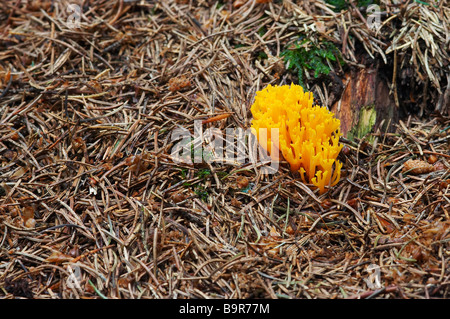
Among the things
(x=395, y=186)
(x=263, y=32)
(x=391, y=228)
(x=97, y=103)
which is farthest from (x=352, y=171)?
(x=97, y=103)

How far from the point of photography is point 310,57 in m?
3.76

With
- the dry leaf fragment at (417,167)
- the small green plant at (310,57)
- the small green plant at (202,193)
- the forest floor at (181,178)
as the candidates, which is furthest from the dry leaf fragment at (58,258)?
the dry leaf fragment at (417,167)

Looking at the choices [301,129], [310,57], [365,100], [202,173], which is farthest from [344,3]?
[202,173]

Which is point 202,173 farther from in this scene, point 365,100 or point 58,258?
point 365,100

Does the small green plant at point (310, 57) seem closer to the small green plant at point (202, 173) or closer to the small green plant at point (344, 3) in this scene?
the small green plant at point (344, 3)

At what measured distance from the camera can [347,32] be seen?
383cm

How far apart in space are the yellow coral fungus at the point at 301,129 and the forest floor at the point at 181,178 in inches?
7.0

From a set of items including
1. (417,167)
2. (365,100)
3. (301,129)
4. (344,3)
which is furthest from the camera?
(344,3)

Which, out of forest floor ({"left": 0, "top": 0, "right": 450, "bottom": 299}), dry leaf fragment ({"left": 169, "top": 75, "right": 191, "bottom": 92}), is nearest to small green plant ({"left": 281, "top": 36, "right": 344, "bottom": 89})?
forest floor ({"left": 0, "top": 0, "right": 450, "bottom": 299})

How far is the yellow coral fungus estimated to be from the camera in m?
3.07

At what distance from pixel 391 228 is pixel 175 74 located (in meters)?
2.16

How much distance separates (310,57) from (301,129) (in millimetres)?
1009

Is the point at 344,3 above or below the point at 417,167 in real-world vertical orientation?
above

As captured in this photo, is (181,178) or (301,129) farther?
(181,178)
